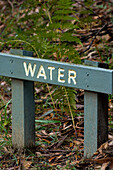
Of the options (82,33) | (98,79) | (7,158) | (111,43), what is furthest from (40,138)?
(82,33)

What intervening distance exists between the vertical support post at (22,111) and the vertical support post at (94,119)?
70 centimetres

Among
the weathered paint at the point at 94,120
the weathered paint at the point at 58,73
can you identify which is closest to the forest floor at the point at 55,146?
the weathered paint at the point at 94,120

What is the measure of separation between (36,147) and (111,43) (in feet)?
9.73

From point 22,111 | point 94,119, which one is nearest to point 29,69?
point 22,111

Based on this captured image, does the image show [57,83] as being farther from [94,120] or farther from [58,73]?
[94,120]

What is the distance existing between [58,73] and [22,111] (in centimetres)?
62

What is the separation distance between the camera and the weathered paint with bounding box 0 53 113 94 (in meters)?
3.56

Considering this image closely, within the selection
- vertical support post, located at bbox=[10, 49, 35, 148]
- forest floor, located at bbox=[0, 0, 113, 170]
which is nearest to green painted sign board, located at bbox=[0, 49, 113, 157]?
vertical support post, located at bbox=[10, 49, 35, 148]

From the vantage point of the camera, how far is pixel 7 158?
4250 mm

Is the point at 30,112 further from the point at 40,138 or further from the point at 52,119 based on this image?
the point at 52,119

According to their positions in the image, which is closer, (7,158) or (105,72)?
(105,72)

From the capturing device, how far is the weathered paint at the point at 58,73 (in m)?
3.56

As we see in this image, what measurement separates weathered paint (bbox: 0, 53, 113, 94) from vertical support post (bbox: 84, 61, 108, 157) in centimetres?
10

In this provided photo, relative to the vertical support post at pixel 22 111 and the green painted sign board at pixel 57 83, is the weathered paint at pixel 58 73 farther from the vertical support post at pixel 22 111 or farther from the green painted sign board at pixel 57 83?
the vertical support post at pixel 22 111
